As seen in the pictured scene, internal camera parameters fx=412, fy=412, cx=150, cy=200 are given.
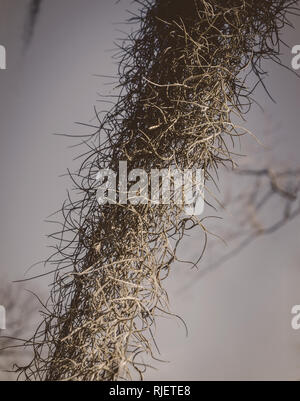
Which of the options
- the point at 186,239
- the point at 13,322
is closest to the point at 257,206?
the point at 186,239

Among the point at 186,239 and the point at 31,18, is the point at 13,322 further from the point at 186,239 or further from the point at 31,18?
the point at 31,18

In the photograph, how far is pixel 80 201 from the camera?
1.12 meters

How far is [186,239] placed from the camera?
1182 mm

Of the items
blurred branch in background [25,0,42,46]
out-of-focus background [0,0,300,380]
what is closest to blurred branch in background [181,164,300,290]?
out-of-focus background [0,0,300,380]

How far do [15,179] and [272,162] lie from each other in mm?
735

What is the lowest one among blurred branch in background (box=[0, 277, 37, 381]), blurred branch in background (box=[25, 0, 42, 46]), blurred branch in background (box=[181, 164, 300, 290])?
blurred branch in background (box=[0, 277, 37, 381])

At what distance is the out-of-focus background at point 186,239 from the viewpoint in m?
1.17

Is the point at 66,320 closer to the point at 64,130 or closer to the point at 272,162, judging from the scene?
the point at 64,130

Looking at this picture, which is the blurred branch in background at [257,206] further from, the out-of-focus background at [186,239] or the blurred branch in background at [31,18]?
the blurred branch in background at [31,18]

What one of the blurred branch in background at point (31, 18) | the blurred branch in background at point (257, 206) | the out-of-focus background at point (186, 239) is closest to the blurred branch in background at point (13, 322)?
the out-of-focus background at point (186, 239)

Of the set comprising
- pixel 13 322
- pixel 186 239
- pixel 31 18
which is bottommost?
pixel 13 322

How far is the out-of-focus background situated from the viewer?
3.82 feet

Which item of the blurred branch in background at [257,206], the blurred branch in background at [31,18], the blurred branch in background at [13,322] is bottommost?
the blurred branch in background at [13,322]

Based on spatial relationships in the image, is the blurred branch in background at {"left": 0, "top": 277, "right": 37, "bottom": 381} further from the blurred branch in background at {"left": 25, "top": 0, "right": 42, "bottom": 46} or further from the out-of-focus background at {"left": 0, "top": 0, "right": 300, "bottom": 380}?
the blurred branch in background at {"left": 25, "top": 0, "right": 42, "bottom": 46}
